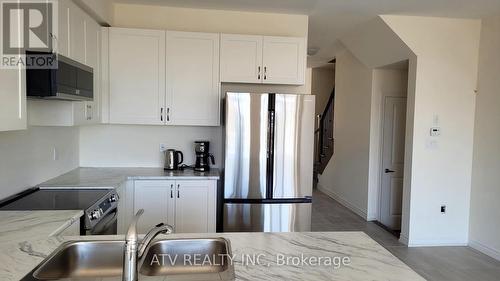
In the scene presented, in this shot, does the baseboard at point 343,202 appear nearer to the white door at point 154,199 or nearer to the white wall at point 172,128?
the white wall at point 172,128

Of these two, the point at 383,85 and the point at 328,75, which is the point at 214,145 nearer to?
the point at 383,85

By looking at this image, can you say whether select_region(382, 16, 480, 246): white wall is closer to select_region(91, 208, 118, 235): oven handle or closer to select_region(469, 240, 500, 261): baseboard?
select_region(469, 240, 500, 261): baseboard

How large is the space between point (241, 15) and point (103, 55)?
5.06 feet

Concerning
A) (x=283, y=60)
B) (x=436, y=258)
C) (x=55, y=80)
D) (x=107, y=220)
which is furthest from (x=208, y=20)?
(x=436, y=258)

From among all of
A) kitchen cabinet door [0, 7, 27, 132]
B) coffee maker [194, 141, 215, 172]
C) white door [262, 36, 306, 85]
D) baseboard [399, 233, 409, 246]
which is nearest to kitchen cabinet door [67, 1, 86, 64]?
kitchen cabinet door [0, 7, 27, 132]

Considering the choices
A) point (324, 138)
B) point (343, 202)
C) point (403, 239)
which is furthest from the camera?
point (324, 138)

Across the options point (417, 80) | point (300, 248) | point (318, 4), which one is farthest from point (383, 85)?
point (300, 248)

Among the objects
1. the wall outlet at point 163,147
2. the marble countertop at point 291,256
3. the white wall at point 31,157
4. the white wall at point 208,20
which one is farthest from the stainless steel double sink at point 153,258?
the white wall at point 208,20

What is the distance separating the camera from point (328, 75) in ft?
29.0

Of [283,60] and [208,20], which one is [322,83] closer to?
[283,60]

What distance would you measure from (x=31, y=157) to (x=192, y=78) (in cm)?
164

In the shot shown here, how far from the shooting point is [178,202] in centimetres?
351

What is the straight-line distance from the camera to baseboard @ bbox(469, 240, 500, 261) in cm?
387

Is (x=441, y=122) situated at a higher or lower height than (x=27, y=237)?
higher
